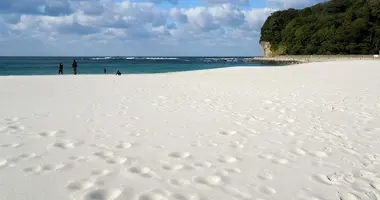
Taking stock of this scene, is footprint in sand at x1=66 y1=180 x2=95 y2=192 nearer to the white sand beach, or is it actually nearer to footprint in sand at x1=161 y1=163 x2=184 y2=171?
the white sand beach

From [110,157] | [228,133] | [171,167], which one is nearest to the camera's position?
[171,167]

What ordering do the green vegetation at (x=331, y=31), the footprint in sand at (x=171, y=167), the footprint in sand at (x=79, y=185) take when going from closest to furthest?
the footprint in sand at (x=79, y=185), the footprint in sand at (x=171, y=167), the green vegetation at (x=331, y=31)

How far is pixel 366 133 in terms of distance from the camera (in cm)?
487

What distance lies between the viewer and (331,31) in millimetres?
79125

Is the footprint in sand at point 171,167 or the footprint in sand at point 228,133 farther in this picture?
the footprint in sand at point 228,133

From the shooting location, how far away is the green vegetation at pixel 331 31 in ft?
246

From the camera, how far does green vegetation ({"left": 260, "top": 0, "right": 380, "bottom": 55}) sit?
→ 7488 centimetres

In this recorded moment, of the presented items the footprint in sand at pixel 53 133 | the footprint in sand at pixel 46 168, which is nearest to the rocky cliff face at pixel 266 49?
the footprint in sand at pixel 53 133

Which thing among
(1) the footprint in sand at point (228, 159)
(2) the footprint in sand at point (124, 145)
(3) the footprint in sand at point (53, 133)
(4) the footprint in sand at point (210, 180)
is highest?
(3) the footprint in sand at point (53, 133)

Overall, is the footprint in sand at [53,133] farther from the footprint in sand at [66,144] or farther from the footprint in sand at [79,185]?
the footprint in sand at [79,185]

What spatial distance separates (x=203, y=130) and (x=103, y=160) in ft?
6.95

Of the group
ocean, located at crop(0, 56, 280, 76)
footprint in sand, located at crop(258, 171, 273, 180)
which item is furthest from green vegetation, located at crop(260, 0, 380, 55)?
footprint in sand, located at crop(258, 171, 273, 180)

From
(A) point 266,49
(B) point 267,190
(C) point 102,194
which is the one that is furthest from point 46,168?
(A) point 266,49

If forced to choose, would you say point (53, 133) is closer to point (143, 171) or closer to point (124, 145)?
point (124, 145)
